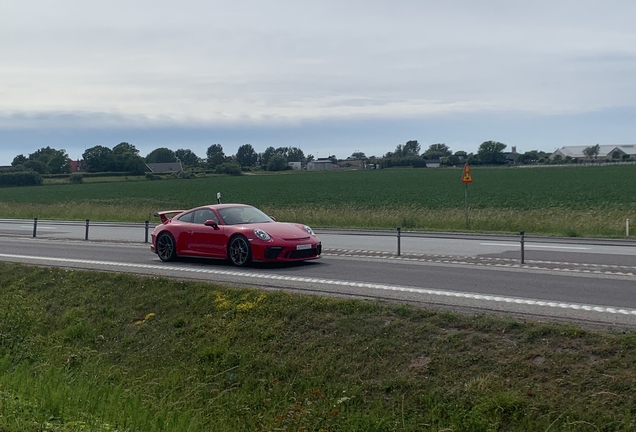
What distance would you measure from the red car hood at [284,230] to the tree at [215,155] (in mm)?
133486

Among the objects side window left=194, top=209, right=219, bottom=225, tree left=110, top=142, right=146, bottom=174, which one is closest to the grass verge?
side window left=194, top=209, right=219, bottom=225

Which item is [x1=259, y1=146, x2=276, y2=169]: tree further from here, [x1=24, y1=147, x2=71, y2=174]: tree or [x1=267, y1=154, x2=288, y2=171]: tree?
[x1=24, y1=147, x2=71, y2=174]: tree

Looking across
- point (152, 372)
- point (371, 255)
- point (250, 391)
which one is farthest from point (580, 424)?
point (371, 255)

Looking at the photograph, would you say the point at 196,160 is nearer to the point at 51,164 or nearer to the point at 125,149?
the point at 125,149

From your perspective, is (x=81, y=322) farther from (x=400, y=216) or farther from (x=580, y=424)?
(x=400, y=216)

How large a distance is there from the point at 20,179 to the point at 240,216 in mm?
85113

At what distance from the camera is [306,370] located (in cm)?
909

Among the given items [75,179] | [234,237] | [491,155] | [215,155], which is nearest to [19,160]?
[75,179]

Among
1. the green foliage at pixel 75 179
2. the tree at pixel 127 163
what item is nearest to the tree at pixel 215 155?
the tree at pixel 127 163

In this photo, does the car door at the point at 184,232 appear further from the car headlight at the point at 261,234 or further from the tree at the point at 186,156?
the tree at the point at 186,156

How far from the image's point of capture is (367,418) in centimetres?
775

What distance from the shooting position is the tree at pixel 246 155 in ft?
570

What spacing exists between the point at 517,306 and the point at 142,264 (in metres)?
9.25

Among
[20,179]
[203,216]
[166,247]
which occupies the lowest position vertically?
[166,247]
